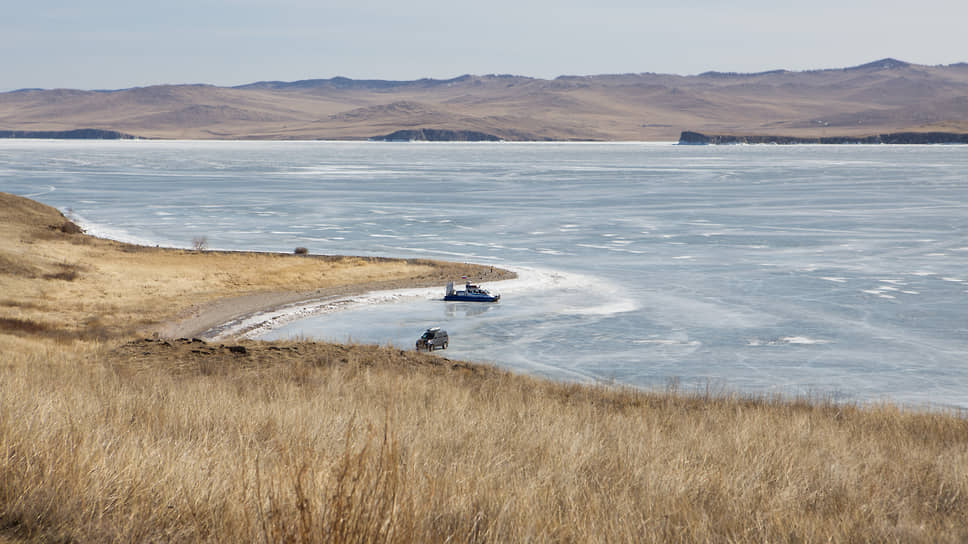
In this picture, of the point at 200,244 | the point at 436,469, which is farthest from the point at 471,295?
the point at 436,469

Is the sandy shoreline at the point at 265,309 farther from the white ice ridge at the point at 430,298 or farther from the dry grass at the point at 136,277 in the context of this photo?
the dry grass at the point at 136,277

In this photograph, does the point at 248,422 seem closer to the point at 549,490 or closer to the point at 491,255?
the point at 549,490

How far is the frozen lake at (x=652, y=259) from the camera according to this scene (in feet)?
74.6

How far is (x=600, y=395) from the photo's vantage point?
13406 millimetres

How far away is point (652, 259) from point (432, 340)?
18.5m

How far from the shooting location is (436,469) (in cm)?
516

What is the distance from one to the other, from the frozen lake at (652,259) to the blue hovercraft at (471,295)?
12.1 inches

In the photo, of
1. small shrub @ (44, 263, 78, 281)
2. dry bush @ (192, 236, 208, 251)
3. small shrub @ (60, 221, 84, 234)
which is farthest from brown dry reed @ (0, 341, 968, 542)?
small shrub @ (60, 221, 84, 234)

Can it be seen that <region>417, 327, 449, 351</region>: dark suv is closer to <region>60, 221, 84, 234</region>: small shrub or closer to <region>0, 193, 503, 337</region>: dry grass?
<region>0, 193, 503, 337</region>: dry grass

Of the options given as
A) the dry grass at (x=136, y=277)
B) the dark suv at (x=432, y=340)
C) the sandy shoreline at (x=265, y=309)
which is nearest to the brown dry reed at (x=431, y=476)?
the dark suv at (x=432, y=340)

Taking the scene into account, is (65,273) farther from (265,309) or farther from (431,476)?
(431,476)

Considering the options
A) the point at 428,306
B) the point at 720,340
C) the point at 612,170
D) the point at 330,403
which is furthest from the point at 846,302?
the point at 612,170

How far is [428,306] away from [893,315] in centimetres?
1583

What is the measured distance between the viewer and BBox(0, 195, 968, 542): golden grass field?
3801mm
